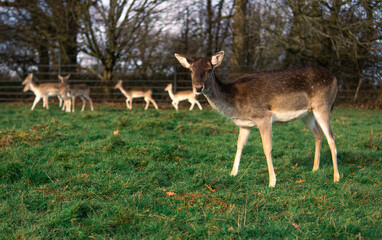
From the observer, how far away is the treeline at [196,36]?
1412cm

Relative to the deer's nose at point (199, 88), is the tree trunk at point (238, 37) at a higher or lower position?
higher

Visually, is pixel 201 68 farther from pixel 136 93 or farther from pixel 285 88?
pixel 136 93

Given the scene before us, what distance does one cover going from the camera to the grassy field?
3.00 m

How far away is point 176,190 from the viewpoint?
4078 mm

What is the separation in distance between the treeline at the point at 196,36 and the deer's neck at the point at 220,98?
9.77m

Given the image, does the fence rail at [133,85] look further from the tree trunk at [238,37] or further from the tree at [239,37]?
the tree at [239,37]

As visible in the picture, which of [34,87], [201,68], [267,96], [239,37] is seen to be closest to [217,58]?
[201,68]

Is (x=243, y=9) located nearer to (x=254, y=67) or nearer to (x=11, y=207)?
(x=254, y=67)

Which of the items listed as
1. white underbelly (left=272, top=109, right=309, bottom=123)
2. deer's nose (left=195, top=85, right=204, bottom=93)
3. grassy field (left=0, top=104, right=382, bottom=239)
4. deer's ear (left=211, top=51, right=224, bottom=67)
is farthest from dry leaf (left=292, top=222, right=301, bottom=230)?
deer's ear (left=211, top=51, right=224, bottom=67)

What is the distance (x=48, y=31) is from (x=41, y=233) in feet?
56.6

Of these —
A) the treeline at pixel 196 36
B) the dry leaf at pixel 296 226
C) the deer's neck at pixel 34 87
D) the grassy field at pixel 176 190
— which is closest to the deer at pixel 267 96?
the grassy field at pixel 176 190

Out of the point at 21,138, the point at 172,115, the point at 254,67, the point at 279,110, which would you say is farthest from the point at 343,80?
the point at 21,138

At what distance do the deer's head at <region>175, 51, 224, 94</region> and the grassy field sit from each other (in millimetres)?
1172

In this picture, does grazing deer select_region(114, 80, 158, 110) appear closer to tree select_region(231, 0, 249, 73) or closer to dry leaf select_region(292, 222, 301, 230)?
tree select_region(231, 0, 249, 73)
